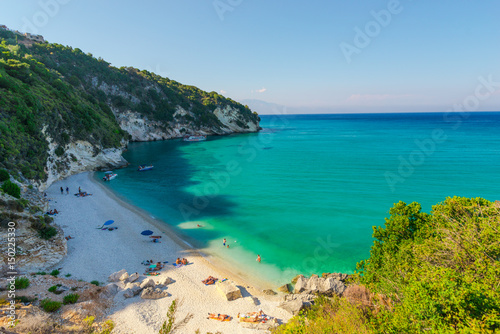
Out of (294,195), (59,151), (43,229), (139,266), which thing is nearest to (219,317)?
(139,266)

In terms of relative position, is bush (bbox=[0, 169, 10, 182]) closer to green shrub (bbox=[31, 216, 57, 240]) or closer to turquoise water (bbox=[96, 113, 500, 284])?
green shrub (bbox=[31, 216, 57, 240])

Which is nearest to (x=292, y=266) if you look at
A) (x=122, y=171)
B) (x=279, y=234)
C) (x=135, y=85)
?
(x=279, y=234)

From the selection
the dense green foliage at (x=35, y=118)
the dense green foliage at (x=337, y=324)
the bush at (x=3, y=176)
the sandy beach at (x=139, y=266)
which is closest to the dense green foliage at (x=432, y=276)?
the dense green foliage at (x=337, y=324)

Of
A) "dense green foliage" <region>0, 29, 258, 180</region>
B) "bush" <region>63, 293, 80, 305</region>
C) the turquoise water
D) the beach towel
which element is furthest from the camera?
"dense green foliage" <region>0, 29, 258, 180</region>

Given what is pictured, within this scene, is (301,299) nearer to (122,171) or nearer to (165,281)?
(165,281)

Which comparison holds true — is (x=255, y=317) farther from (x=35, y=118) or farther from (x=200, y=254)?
(x=35, y=118)

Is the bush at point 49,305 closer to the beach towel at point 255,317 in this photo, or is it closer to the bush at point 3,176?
the beach towel at point 255,317

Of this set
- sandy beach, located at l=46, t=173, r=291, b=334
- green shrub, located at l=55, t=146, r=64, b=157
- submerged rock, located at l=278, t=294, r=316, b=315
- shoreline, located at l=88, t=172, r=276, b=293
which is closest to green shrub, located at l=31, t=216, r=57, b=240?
sandy beach, located at l=46, t=173, r=291, b=334
